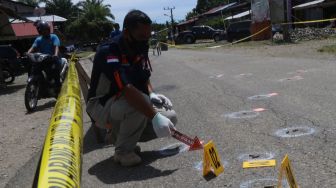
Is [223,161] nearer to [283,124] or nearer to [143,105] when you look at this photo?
[143,105]

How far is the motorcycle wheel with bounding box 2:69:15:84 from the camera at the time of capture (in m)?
17.4

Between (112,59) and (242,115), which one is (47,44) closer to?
(242,115)

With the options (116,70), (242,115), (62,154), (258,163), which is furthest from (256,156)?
(62,154)

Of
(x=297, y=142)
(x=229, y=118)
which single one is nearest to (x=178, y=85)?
(x=229, y=118)

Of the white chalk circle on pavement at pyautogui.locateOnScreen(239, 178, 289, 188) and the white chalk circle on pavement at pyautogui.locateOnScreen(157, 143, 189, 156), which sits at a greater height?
the white chalk circle on pavement at pyautogui.locateOnScreen(239, 178, 289, 188)

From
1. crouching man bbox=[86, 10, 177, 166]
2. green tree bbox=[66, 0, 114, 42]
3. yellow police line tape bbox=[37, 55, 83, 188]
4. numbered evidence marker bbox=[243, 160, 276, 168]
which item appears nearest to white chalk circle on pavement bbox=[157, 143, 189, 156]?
crouching man bbox=[86, 10, 177, 166]

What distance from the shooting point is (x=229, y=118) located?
6.81 metres

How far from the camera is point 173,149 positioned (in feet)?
17.7

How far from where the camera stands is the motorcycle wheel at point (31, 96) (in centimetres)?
983

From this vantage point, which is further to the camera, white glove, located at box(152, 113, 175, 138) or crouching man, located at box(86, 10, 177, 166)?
crouching man, located at box(86, 10, 177, 166)

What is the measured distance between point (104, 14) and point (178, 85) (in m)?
79.4

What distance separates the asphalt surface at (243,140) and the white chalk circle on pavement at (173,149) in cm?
2

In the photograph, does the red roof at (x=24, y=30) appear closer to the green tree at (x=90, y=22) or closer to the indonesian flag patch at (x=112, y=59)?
the indonesian flag patch at (x=112, y=59)

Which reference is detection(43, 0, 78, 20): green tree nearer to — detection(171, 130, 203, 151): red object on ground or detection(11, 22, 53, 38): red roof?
detection(11, 22, 53, 38): red roof
